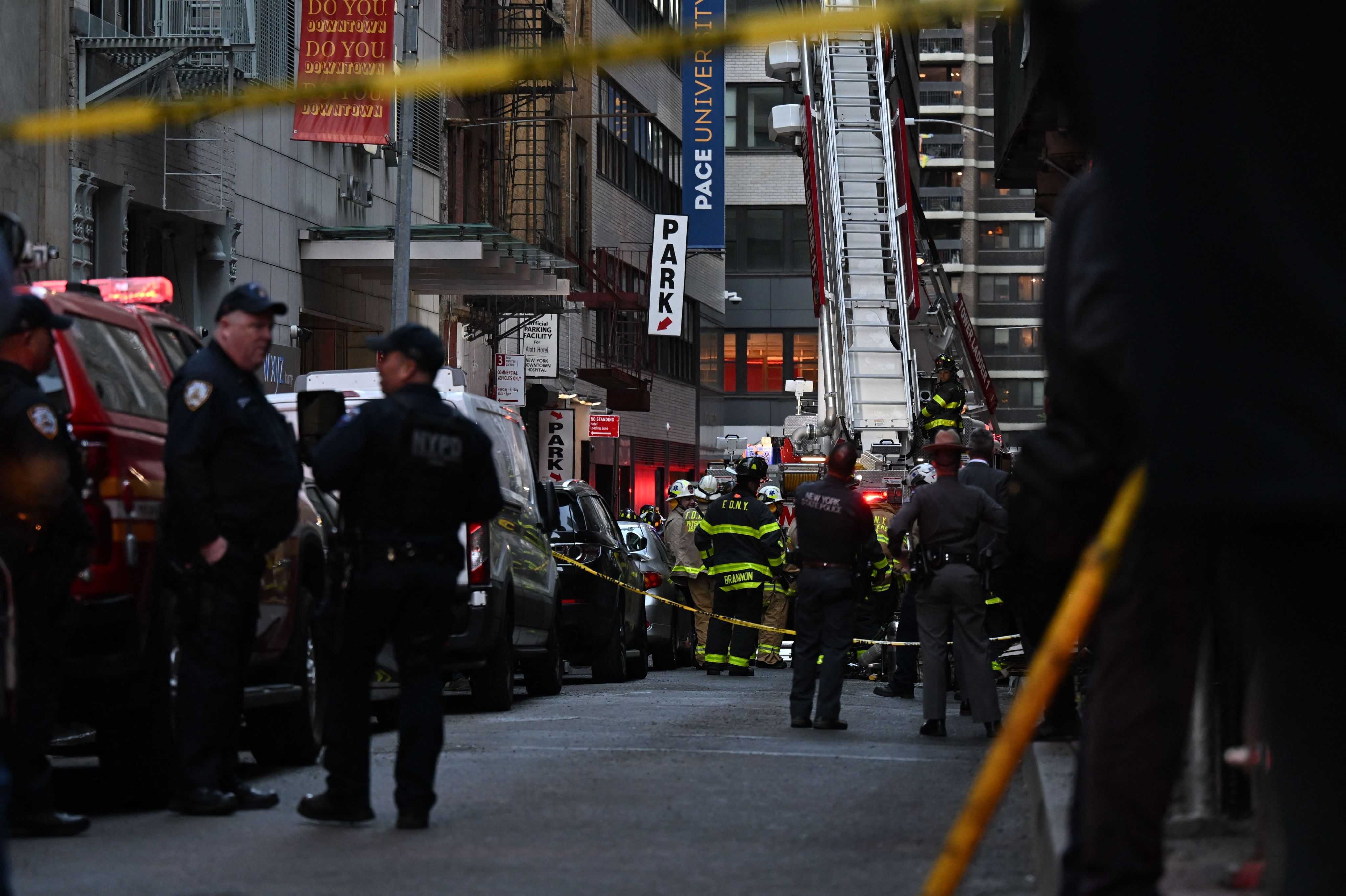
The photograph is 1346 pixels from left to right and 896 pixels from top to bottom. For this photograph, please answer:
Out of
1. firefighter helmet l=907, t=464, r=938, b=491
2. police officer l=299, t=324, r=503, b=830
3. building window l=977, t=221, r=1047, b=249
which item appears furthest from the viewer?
building window l=977, t=221, r=1047, b=249

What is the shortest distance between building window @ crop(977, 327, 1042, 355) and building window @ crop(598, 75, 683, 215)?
6536 cm

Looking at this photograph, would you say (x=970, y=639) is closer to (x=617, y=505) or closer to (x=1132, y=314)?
(x=1132, y=314)

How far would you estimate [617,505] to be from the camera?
52.6 m

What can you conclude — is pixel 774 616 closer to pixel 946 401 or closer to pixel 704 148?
pixel 946 401

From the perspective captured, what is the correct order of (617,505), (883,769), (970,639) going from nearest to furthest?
(883,769) < (970,639) < (617,505)

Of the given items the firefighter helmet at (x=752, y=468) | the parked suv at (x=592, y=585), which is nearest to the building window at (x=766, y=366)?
the firefighter helmet at (x=752, y=468)

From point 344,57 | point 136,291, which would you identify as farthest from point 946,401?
point 136,291

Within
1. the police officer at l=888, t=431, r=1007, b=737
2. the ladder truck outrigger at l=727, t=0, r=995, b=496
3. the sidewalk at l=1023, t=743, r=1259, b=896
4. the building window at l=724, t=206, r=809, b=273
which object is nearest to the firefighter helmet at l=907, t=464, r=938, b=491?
the ladder truck outrigger at l=727, t=0, r=995, b=496

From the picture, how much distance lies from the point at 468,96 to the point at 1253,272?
3537 centimetres

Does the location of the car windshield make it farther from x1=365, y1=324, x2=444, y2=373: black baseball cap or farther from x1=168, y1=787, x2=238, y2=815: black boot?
x1=168, y1=787, x2=238, y2=815: black boot

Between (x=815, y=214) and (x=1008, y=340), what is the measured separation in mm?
96270

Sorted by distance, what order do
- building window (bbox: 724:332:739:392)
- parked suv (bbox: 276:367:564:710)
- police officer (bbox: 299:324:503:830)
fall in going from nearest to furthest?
police officer (bbox: 299:324:503:830) → parked suv (bbox: 276:367:564:710) → building window (bbox: 724:332:739:392)

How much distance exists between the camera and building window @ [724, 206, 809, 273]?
77438 millimetres

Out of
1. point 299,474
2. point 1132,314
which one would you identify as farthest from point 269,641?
point 1132,314
